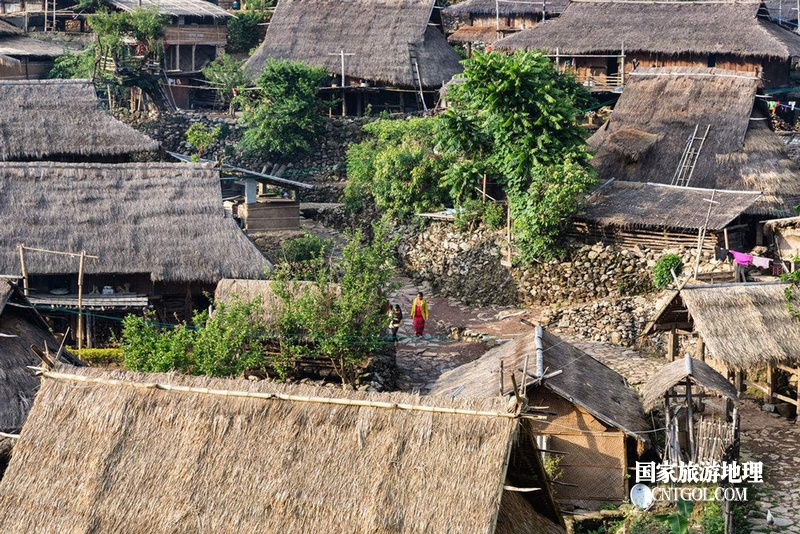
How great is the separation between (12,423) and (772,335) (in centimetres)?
1048

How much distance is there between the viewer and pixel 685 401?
1727cm

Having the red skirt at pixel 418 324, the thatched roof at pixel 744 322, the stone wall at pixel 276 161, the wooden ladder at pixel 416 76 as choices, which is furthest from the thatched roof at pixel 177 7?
the thatched roof at pixel 744 322

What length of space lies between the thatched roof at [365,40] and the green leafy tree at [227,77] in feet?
1.25

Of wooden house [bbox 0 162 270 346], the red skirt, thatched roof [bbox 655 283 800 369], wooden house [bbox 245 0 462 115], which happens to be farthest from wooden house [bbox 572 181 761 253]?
wooden house [bbox 245 0 462 115]

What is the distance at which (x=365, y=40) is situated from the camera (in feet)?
118

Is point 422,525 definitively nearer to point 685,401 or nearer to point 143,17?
point 685,401

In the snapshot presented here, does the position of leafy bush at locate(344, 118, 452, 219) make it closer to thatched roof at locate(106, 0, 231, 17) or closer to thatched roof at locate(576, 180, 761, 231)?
thatched roof at locate(576, 180, 761, 231)

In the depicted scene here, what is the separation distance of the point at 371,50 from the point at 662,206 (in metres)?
13.8


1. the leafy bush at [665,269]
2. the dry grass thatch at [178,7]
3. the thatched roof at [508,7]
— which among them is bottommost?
the leafy bush at [665,269]

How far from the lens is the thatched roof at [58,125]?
2738cm

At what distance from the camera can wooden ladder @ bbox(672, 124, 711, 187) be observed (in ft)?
88.7

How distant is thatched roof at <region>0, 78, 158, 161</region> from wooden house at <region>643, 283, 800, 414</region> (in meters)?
13.7

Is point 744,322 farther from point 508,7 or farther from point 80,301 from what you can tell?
point 508,7

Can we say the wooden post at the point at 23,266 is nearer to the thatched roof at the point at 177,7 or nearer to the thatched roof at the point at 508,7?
the thatched roof at the point at 177,7
